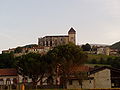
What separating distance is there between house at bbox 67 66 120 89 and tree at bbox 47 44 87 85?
11.8 ft

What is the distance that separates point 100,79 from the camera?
69.2m

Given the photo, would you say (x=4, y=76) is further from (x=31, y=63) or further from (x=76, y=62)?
(x=76, y=62)

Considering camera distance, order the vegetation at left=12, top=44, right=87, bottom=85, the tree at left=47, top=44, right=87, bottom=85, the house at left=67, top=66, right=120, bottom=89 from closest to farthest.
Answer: the tree at left=47, top=44, right=87, bottom=85, the vegetation at left=12, top=44, right=87, bottom=85, the house at left=67, top=66, right=120, bottom=89

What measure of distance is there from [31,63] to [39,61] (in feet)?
6.38

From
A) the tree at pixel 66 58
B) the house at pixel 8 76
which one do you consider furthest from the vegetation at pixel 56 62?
the house at pixel 8 76

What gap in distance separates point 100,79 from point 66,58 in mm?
10815

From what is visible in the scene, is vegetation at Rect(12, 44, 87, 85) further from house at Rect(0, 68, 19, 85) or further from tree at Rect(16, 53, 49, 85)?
house at Rect(0, 68, 19, 85)

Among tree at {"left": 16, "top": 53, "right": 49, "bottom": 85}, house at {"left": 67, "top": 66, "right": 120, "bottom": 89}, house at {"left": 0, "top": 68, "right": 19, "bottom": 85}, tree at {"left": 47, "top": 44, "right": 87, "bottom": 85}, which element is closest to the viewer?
tree at {"left": 47, "top": 44, "right": 87, "bottom": 85}

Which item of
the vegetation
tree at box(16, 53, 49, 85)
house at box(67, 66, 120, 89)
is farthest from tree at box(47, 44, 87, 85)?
house at box(67, 66, 120, 89)

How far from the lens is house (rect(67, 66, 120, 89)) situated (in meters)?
67.8

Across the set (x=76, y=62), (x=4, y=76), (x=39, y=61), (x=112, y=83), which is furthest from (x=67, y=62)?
(x=4, y=76)

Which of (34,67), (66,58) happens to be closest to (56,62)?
(66,58)

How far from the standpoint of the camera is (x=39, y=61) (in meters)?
68.1

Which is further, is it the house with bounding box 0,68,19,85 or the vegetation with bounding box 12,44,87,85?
the house with bounding box 0,68,19,85
